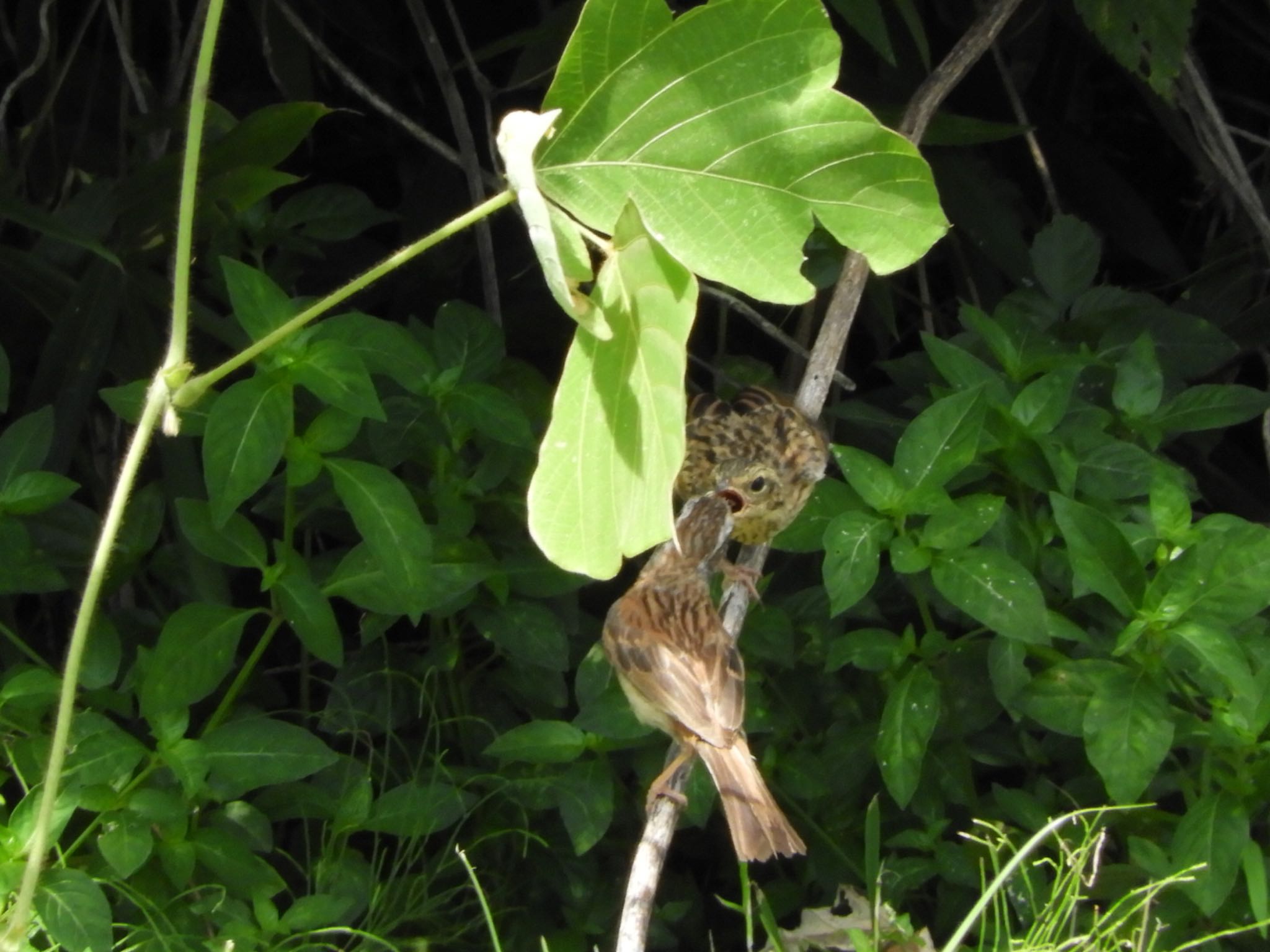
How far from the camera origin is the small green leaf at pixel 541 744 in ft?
5.68

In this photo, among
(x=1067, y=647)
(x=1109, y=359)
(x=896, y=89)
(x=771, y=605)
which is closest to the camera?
(x=1067, y=647)

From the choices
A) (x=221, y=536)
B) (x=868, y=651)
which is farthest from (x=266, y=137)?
(x=868, y=651)

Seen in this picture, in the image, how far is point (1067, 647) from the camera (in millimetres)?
1819

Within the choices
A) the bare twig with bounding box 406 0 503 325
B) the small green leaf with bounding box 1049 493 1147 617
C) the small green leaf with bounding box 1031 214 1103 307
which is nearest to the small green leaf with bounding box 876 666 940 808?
the small green leaf with bounding box 1049 493 1147 617

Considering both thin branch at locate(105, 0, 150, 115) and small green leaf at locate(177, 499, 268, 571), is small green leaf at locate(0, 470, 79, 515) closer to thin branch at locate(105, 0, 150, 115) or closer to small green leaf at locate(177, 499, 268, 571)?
small green leaf at locate(177, 499, 268, 571)

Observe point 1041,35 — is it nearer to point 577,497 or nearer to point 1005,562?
point 1005,562

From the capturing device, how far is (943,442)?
5.57 feet

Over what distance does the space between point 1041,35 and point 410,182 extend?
1.11 m

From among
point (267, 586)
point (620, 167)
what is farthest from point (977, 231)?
point (620, 167)

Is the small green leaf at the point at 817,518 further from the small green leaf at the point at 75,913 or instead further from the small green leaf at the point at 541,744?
the small green leaf at the point at 75,913

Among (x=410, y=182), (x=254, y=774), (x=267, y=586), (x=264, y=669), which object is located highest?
(x=410, y=182)

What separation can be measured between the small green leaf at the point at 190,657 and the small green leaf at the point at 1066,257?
4.07ft

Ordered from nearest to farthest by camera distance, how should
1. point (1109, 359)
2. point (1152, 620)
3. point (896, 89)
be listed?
point (1152, 620) < point (1109, 359) < point (896, 89)

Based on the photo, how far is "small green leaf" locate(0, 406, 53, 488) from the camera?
1.69 metres
